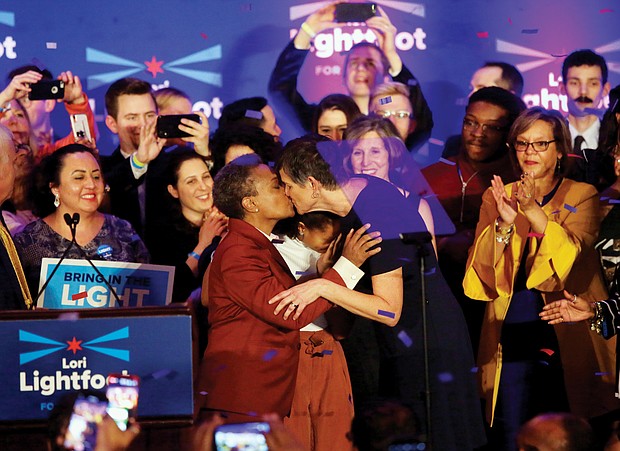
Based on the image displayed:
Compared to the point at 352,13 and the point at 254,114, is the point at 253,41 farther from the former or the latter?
the point at 352,13

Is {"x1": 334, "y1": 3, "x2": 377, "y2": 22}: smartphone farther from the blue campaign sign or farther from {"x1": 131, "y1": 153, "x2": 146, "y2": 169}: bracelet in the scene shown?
the blue campaign sign

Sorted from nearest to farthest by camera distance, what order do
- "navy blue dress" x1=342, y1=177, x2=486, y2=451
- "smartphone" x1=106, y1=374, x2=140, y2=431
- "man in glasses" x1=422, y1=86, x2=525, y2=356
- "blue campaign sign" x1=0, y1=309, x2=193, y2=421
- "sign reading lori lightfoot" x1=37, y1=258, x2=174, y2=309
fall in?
"smartphone" x1=106, y1=374, x2=140, y2=431 → "blue campaign sign" x1=0, y1=309, x2=193, y2=421 → "navy blue dress" x1=342, y1=177, x2=486, y2=451 → "sign reading lori lightfoot" x1=37, y1=258, x2=174, y2=309 → "man in glasses" x1=422, y1=86, x2=525, y2=356

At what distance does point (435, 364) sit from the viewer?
14.2ft

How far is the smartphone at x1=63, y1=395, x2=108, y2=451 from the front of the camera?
2.81 meters

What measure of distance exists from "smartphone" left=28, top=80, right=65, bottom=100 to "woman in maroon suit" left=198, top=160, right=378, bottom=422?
4.79ft

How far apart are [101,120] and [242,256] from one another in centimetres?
169

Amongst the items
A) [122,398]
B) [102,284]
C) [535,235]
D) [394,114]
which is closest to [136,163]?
[102,284]

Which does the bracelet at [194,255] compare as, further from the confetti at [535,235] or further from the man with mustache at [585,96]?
the man with mustache at [585,96]

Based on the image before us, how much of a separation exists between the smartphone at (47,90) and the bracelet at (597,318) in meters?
2.70

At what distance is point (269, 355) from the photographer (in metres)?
3.77

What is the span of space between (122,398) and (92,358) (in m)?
0.25

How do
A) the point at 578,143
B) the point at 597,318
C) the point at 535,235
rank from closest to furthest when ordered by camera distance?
the point at 597,318, the point at 535,235, the point at 578,143

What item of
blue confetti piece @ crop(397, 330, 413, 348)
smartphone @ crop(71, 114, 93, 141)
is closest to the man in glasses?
blue confetti piece @ crop(397, 330, 413, 348)

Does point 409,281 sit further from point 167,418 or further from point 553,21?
point 553,21
